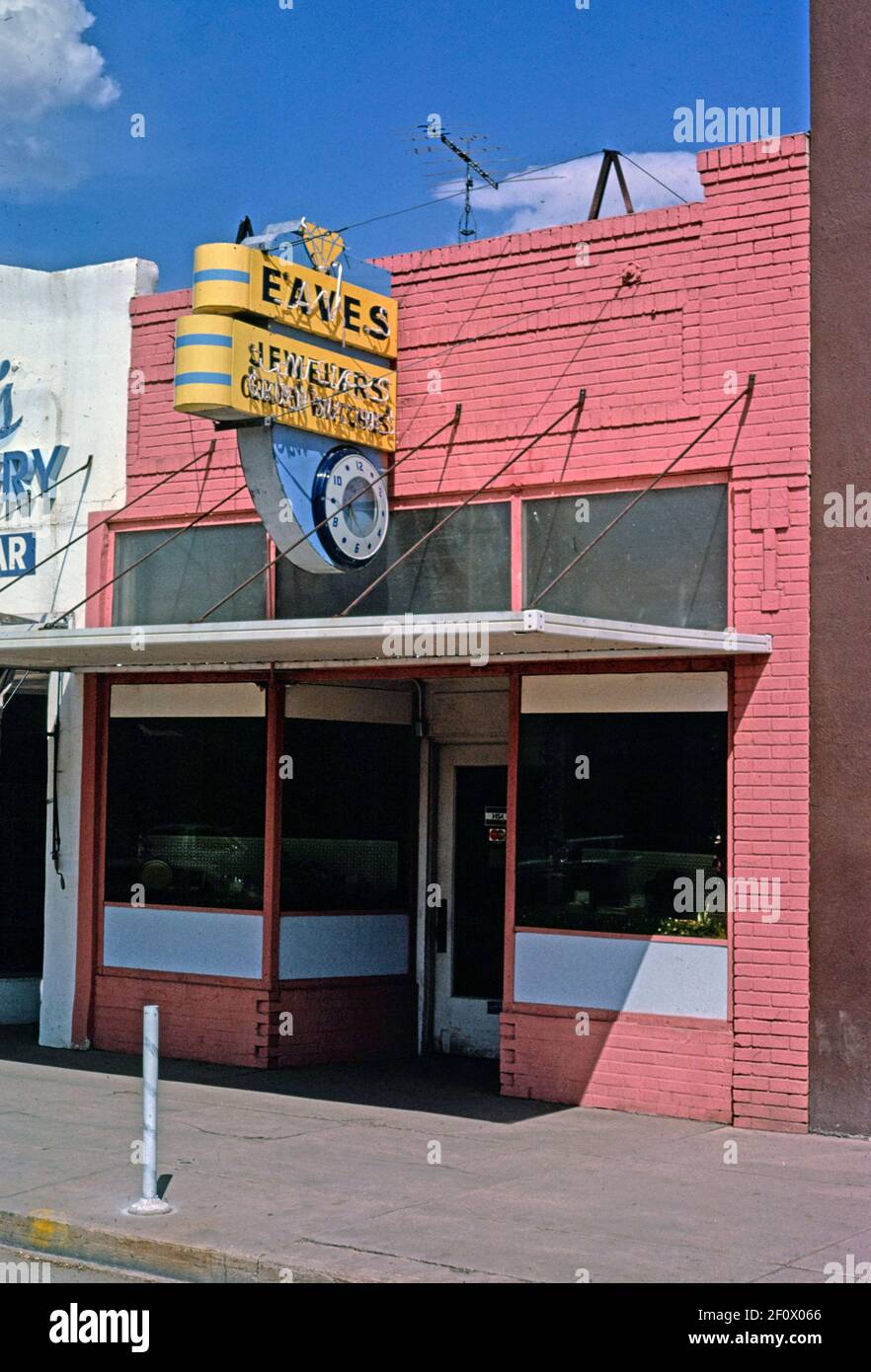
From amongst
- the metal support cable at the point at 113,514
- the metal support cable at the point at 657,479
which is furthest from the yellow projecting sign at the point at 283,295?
the metal support cable at the point at 657,479

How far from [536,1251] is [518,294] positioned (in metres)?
6.84

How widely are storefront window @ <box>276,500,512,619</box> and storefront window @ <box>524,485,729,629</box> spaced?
0.28 m

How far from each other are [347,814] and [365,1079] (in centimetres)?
205

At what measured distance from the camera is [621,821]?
1091 cm

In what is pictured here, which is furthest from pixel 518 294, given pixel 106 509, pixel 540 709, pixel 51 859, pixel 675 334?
pixel 51 859

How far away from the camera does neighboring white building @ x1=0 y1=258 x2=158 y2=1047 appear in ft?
44.1

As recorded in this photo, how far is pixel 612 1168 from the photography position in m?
9.06

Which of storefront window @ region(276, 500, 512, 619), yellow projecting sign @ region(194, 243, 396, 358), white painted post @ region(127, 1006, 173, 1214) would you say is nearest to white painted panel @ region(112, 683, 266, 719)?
storefront window @ region(276, 500, 512, 619)

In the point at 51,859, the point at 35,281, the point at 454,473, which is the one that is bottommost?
the point at 51,859

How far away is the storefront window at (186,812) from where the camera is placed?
12680 millimetres

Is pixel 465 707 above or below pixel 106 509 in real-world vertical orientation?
below

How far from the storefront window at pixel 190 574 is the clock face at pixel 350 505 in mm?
1327

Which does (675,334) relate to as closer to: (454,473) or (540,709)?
(454,473)

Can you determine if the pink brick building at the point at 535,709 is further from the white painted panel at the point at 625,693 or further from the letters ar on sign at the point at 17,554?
the letters ar on sign at the point at 17,554
